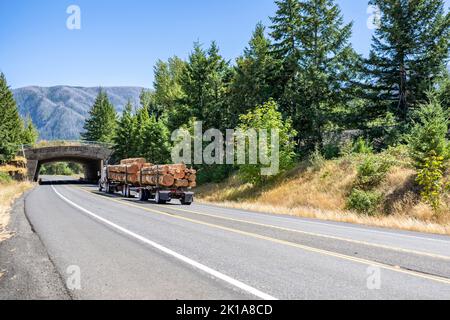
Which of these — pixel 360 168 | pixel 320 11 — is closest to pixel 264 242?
pixel 360 168

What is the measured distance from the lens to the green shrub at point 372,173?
2184 centimetres

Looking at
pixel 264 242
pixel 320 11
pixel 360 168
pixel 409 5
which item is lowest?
pixel 264 242

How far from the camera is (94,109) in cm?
9256

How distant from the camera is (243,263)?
704 cm

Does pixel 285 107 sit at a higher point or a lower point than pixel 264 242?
higher

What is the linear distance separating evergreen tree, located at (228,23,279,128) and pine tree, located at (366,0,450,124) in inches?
371

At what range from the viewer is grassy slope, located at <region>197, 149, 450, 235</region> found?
16.3 metres

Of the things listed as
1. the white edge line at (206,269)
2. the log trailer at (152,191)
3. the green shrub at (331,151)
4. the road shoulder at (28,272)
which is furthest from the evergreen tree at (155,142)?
the road shoulder at (28,272)

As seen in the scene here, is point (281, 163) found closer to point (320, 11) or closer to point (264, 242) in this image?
point (320, 11)

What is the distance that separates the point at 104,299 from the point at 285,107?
29.7 meters

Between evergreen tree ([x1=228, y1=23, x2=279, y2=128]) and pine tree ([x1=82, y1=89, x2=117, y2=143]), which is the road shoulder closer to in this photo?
evergreen tree ([x1=228, y1=23, x2=279, y2=128])

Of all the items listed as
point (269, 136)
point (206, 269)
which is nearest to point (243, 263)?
point (206, 269)

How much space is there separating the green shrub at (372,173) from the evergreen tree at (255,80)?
489 inches
